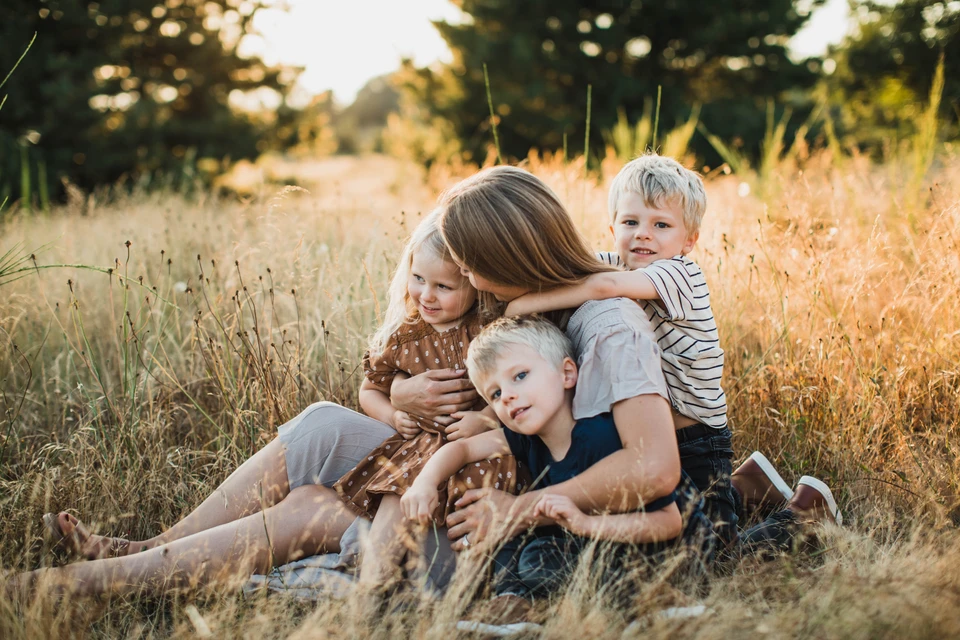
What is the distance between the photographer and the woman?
1811mm

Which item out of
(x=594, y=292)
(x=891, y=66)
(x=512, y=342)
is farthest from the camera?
(x=891, y=66)

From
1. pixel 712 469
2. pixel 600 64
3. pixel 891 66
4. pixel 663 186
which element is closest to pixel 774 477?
pixel 712 469

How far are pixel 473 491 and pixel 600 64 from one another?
1306 centimetres

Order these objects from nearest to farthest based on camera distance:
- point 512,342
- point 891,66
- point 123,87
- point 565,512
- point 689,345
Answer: point 565,512 → point 512,342 → point 689,345 → point 123,87 → point 891,66

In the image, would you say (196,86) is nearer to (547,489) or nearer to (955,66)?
(547,489)

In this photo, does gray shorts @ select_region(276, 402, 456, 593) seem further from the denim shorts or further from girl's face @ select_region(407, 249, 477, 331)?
the denim shorts

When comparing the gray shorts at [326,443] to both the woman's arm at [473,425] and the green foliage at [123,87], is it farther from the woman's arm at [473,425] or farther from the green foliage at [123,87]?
the green foliage at [123,87]

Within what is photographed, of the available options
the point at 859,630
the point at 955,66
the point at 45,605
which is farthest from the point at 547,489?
the point at 955,66

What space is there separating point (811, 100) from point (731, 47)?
2090mm

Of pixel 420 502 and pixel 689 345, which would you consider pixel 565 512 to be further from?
pixel 689 345

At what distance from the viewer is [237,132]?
12.0m

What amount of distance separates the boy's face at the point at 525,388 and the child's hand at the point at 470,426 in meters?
0.16

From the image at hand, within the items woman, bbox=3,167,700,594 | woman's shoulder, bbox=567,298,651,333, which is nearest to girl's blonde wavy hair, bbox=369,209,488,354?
woman, bbox=3,167,700,594

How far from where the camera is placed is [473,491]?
6.43 ft
